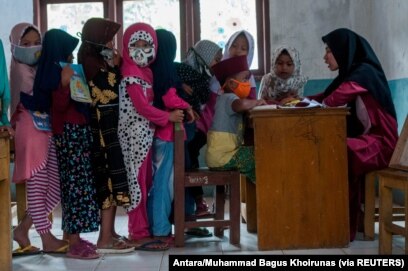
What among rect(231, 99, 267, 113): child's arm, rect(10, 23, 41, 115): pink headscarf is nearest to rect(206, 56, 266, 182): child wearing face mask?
rect(231, 99, 267, 113): child's arm

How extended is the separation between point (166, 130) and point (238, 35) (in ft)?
3.48

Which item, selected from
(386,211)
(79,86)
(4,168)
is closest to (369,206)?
(386,211)

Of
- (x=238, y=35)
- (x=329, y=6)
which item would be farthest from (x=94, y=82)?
(x=329, y=6)

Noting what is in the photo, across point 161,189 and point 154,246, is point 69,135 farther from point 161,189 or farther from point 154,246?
point 154,246

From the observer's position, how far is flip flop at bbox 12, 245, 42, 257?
3453 mm

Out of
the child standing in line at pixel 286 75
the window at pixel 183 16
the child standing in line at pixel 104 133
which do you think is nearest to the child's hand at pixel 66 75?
the child standing in line at pixel 104 133

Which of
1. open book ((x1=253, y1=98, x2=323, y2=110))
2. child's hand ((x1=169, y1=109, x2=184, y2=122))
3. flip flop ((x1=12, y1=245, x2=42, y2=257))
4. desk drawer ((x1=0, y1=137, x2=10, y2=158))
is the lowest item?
flip flop ((x1=12, y1=245, x2=42, y2=257))

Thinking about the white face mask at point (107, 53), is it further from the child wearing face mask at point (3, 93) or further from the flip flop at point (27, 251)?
the flip flop at point (27, 251)

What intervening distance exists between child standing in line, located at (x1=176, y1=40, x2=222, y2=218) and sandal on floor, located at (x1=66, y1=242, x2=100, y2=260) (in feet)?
2.78

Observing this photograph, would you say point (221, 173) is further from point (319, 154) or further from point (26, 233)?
point (26, 233)

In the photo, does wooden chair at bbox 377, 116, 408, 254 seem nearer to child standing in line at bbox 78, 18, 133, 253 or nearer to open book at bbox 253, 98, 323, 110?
open book at bbox 253, 98, 323, 110

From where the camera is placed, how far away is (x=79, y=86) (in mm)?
3297

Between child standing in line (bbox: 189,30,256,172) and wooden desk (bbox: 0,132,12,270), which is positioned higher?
child standing in line (bbox: 189,30,256,172)

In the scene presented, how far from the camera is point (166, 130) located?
360 centimetres
